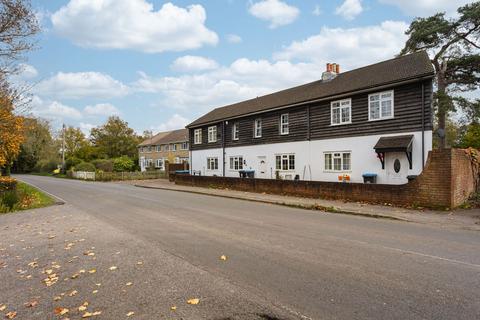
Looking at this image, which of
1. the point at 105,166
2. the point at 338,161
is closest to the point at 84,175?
the point at 105,166

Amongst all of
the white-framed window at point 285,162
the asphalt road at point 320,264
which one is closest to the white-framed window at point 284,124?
the white-framed window at point 285,162

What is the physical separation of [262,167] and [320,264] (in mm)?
21077

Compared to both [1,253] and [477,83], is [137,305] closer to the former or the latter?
[1,253]

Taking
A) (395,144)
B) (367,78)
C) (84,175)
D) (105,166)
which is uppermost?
(367,78)

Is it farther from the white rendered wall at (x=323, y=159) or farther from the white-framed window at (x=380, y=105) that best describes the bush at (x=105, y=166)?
the white-framed window at (x=380, y=105)

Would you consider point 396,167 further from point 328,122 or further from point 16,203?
point 16,203

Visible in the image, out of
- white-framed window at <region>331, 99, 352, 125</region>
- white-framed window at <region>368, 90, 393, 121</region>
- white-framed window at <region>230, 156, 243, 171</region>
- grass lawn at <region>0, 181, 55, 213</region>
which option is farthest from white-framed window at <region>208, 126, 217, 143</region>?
grass lawn at <region>0, 181, 55, 213</region>

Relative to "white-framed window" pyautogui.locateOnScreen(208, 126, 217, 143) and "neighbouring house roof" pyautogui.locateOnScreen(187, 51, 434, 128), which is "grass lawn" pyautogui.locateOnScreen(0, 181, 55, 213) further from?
"white-framed window" pyautogui.locateOnScreen(208, 126, 217, 143)

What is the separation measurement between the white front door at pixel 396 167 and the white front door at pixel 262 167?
33.3ft

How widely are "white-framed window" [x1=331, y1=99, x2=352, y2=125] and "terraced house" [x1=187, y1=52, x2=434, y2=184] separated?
6cm

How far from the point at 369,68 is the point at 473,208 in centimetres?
1357

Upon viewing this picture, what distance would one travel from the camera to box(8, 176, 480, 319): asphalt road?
436cm

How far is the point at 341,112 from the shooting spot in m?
21.5

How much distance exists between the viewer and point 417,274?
5.56m
